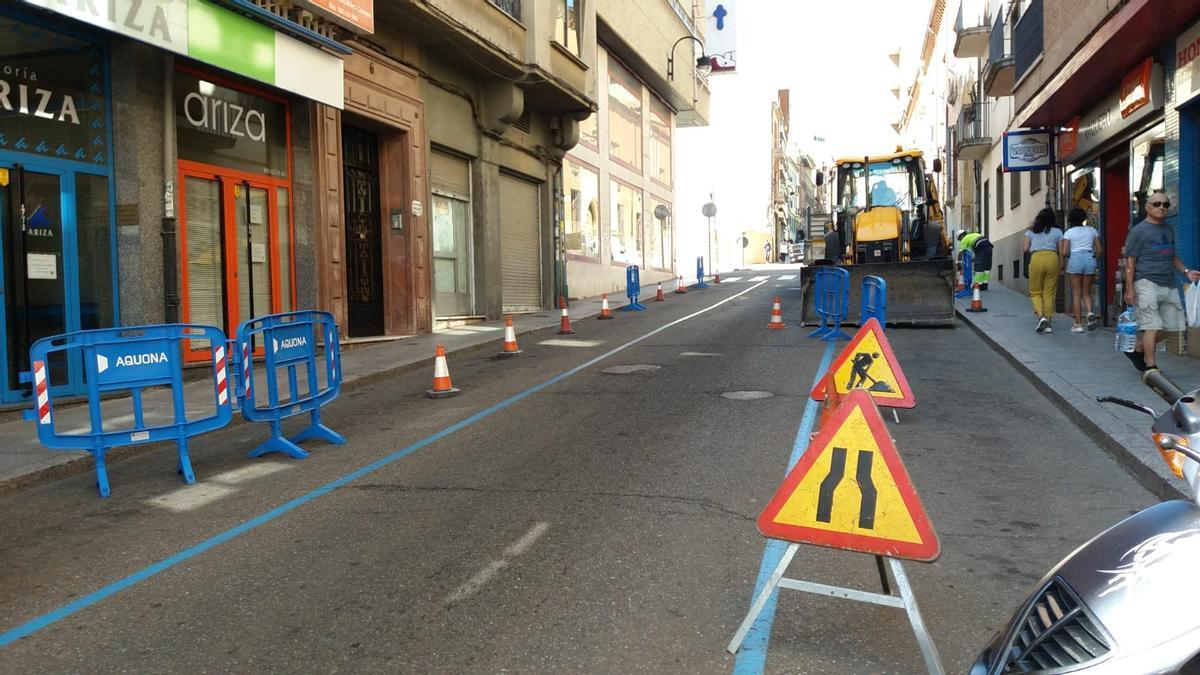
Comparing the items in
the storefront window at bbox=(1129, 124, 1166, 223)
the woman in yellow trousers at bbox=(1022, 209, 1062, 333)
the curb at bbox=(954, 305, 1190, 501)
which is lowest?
the curb at bbox=(954, 305, 1190, 501)

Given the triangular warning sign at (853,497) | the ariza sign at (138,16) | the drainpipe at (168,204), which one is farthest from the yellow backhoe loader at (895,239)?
the triangular warning sign at (853,497)

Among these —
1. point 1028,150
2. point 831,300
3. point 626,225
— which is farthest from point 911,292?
point 626,225

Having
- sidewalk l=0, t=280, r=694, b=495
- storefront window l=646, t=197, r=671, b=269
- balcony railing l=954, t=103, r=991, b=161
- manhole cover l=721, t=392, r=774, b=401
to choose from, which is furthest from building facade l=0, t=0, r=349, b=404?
storefront window l=646, t=197, r=671, b=269

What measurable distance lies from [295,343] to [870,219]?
12.9 meters

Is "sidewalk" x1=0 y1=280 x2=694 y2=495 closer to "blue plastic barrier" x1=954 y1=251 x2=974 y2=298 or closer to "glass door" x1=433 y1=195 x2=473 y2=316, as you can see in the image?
"glass door" x1=433 y1=195 x2=473 y2=316

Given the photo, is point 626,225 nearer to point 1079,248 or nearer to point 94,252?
point 1079,248

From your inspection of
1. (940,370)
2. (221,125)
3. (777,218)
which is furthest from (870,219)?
(777,218)

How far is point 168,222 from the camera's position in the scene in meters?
11.0

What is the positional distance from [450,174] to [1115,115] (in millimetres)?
12380

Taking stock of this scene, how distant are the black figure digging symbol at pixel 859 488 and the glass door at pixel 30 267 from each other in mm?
9095

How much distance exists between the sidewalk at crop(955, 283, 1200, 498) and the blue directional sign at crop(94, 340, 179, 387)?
6.51 metres

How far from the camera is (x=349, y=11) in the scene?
13336 millimetres

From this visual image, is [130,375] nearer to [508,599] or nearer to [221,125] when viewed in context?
[508,599]

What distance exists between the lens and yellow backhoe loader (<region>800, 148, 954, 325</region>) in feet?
50.5
